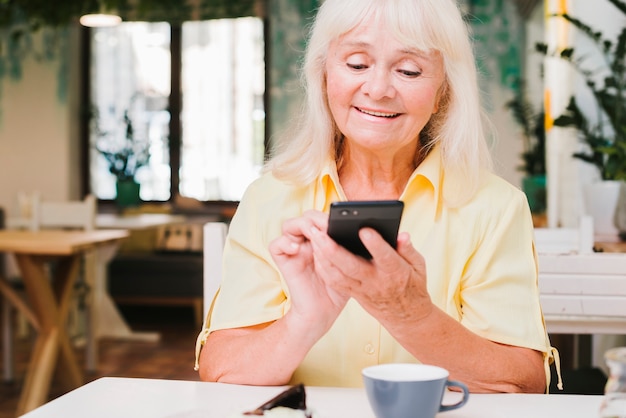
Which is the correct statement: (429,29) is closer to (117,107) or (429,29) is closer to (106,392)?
(106,392)

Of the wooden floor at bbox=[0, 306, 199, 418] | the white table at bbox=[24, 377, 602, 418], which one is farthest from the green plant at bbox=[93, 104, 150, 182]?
the white table at bbox=[24, 377, 602, 418]

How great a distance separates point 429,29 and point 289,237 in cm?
45

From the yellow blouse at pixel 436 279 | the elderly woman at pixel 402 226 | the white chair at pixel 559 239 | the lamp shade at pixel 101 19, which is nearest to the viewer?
the elderly woman at pixel 402 226

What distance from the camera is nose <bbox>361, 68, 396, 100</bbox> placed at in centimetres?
121

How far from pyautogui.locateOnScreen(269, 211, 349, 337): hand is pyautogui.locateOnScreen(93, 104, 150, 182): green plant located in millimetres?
6329

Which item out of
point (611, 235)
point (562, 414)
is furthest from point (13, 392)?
point (562, 414)

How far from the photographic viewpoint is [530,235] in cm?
127

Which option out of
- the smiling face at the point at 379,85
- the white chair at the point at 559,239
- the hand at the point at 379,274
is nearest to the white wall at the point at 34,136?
the white chair at the point at 559,239

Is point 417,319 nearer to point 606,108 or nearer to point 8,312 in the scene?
point 606,108

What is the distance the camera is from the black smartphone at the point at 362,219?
786 mm

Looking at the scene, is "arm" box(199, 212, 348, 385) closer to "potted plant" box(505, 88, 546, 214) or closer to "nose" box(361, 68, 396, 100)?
"nose" box(361, 68, 396, 100)

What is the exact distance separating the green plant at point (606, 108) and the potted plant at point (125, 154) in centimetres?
466

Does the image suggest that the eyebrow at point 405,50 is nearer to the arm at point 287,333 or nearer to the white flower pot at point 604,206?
the arm at point 287,333

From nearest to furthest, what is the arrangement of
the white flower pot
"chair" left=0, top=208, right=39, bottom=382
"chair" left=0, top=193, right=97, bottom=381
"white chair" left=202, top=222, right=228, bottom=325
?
"white chair" left=202, top=222, right=228, bottom=325 → the white flower pot → "chair" left=0, top=208, right=39, bottom=382 → "chair" left=0, top=193, right=97, bottom=381
